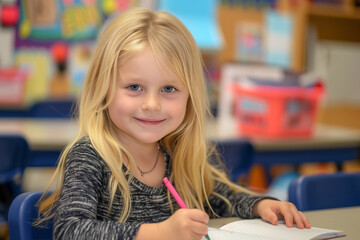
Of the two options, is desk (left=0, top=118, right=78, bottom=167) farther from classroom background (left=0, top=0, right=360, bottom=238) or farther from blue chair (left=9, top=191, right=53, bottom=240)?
blue chair (left=9, top=191, right=53, bottom=240)

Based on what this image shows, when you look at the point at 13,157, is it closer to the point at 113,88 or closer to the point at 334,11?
the point at 113,88

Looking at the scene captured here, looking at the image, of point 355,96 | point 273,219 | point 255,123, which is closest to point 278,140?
point 255,123

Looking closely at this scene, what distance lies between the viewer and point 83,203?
0.83 meters

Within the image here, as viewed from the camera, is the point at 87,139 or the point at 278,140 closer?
the point at 87,139

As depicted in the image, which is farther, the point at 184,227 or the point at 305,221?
the point at 305,221

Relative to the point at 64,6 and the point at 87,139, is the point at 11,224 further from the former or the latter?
the point at 64,6

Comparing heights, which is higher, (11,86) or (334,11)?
(334,11)

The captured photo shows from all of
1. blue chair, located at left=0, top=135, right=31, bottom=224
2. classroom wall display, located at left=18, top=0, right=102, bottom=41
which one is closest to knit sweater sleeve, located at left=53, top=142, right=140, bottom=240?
blue chair, located at left=0, top=135, right=31, bottom=224

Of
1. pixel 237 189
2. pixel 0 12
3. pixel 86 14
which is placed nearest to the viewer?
pixel 237 189

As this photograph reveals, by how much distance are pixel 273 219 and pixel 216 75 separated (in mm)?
3273

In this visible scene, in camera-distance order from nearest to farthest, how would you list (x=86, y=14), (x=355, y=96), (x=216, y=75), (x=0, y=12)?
(x=0, y=12), (x=86, y=14), (x=216, y=75), (x=355, y=96)

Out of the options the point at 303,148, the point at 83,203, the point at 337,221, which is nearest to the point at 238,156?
the point at 303,148

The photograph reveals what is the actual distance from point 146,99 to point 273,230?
333 mm

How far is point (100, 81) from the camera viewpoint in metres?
0.97
